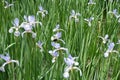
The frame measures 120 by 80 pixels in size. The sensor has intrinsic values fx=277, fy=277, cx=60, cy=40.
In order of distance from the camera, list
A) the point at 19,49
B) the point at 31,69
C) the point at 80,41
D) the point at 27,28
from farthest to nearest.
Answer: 1. the point at 80,41
2. the point at 19,49
3. the point at 31,69
4. the point at 27,28

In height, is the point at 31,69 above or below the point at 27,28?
below

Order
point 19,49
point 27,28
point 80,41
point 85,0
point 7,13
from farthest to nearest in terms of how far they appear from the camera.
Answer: point 85,0
point 7,13
point 80,41
point 19,49
point 27,28

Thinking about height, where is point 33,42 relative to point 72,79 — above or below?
above

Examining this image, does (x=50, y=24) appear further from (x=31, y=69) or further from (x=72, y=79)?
(x=72, y=79)

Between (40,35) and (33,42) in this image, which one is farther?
(40,35)

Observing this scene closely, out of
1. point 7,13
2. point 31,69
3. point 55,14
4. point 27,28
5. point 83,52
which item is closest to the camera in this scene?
point 27,28

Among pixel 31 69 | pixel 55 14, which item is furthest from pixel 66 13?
pixel 31 69

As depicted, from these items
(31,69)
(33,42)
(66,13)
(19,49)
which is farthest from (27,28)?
(66,13)

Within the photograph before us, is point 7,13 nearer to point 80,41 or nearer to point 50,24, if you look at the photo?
point 50,24

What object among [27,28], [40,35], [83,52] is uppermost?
[27,28]
